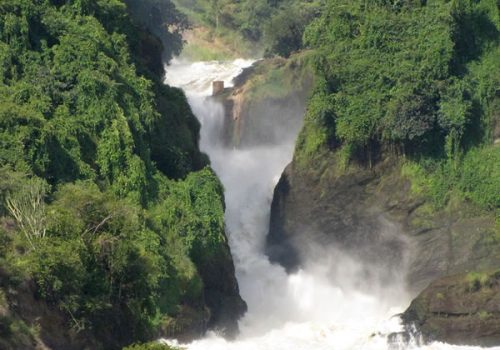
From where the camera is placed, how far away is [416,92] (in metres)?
56.0

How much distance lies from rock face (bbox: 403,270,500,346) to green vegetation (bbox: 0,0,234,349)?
735 cm

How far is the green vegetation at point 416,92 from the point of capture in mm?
55594

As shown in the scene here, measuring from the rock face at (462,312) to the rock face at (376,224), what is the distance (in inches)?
108

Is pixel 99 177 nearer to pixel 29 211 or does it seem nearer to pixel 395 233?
pixel 29 211

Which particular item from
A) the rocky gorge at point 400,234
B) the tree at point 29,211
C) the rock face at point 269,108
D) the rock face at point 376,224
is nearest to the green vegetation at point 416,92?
the rocky gorge at point 400,234

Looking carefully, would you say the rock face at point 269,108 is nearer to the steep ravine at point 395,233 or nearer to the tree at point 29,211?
the steep ravine at point 395,233

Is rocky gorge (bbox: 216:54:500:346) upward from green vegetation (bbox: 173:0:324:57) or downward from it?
downward

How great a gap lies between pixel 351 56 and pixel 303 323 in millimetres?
11576

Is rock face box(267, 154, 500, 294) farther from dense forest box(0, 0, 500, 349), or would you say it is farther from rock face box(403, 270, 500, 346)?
rock face box(403, 270, 500, 346)

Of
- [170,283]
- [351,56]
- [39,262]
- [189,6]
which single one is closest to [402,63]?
[351,56]

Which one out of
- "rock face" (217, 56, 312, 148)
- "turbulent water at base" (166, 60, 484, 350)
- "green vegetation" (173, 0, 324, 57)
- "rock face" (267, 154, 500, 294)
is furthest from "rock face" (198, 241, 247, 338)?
"green vegetation" (173, 0, 324, 57)

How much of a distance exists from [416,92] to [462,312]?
10.5 metres

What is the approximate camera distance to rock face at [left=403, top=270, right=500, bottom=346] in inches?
1922

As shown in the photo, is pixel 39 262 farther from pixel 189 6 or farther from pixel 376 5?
pixel 189 6
